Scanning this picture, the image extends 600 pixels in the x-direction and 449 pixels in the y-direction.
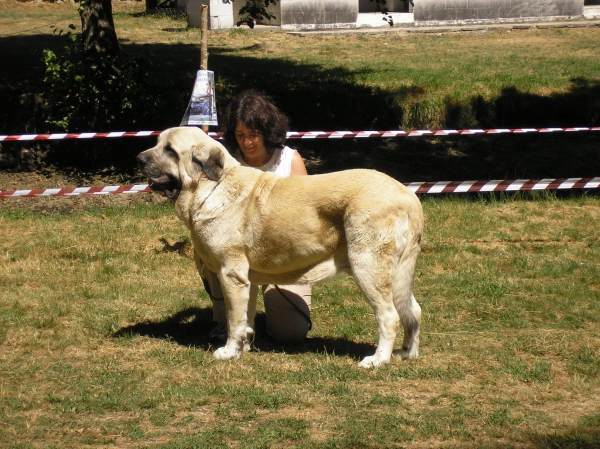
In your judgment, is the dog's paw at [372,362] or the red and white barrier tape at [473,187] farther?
the red and white barrier tape at [473,187]

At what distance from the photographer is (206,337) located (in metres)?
6.48

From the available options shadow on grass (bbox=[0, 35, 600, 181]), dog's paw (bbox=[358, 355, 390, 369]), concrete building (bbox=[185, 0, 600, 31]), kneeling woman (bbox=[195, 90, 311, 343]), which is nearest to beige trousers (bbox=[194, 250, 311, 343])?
kneeling woman (bbox=[195, 90, 311, 343])

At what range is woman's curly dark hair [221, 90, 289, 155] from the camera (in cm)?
614

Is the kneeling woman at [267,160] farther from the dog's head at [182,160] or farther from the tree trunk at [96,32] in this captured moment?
the tree trunk at [96,32]

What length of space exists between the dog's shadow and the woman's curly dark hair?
1.53 m

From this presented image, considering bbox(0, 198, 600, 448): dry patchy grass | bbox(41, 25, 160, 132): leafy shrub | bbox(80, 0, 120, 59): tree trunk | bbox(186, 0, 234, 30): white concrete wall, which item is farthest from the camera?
bbox(186, 0, 234, 30): white concrete wall

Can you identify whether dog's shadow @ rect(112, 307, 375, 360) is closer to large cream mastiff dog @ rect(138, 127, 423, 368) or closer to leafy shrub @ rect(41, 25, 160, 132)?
large cream mastiff dog @ rect(138, 127, 423, 368)

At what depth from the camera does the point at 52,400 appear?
5.12 metres

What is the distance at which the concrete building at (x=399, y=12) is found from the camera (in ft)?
76.6

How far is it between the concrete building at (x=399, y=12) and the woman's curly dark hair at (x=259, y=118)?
56.7ft

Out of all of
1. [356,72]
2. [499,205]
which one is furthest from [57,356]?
[356,72]

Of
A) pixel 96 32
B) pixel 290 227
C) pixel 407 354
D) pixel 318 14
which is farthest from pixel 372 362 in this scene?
pixel 318 14

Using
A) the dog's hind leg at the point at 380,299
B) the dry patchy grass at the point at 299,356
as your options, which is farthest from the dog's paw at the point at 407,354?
the dog's hind leg at the point at 380,299

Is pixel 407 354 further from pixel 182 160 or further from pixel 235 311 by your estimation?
pixel 182 160
